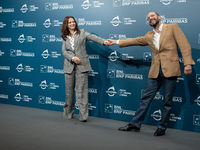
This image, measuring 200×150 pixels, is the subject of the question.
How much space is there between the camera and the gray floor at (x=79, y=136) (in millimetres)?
2814

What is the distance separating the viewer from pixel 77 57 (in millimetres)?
3838

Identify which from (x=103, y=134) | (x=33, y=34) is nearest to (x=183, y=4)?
(x=103, y=134)

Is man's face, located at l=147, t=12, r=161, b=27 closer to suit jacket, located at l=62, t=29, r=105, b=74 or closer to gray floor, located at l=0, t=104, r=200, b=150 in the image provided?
suit jacket, located at l=62, t=29, r=105, b=74

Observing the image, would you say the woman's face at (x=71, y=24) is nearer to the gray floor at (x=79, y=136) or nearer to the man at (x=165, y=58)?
the man at (x=165, y=58)

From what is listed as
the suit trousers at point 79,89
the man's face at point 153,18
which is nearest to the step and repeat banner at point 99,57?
the suit trousers at point 79,89

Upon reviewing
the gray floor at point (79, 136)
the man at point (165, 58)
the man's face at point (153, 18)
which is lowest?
the gray floor at point (79, 136)

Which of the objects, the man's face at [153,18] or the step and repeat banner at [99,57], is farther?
the step and repeat banner at [99,57]

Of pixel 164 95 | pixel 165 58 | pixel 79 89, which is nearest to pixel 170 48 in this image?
pixel 165 58

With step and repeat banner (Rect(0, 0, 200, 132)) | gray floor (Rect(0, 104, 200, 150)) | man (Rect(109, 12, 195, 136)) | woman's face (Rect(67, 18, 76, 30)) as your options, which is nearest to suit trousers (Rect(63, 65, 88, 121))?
gray floor (Rect(0, 104, 200, 150))

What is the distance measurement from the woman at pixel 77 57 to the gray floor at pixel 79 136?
17.1 inches

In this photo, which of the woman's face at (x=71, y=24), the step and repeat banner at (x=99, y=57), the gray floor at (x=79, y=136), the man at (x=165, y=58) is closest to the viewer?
the gray floor at (x=79, y=136)

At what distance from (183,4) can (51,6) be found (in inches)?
97.1

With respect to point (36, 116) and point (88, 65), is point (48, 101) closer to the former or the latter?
point (36, 116)

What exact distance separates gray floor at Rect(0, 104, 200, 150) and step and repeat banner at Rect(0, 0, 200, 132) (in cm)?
36
